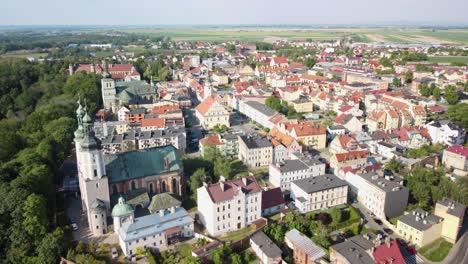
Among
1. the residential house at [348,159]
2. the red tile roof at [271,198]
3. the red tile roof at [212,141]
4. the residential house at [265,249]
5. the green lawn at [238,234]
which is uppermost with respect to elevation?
the red tile roof at [212,141]

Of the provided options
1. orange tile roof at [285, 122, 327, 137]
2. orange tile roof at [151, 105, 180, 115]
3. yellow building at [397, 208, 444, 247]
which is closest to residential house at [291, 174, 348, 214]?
yellow building at [397, 208, 444, 247]

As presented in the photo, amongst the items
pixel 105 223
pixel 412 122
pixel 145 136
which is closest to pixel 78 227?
pixel 105 223

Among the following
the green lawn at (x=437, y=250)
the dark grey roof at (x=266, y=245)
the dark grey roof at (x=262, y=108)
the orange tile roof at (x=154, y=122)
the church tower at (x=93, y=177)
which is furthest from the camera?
the dark grey roof at (x=262, y=108)

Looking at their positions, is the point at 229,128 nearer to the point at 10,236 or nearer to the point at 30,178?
the point at 30,178

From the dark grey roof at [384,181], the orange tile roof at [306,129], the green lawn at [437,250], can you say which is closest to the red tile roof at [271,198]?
the dark grey roof at [384,181]

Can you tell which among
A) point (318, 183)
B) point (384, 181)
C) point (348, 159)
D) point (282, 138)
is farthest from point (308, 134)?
point (384, 181)

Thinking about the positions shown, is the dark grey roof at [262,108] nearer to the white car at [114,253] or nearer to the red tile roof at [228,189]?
the red tile roof at [228,189]

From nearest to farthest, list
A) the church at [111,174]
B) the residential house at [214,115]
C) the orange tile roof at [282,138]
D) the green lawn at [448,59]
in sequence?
the church at [111,174]
the orange tile roof at [282,138]
the residential house at [214,115]
the green lawn at [448,59]

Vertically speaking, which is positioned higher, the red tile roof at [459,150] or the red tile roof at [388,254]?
the red tile roof at [459,150]
